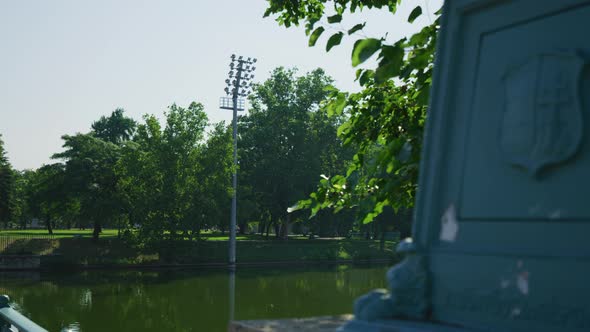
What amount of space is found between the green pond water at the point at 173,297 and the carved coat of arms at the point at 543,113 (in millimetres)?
17072

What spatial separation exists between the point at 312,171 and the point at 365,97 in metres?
41.8

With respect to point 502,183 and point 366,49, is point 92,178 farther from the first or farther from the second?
point 502,183

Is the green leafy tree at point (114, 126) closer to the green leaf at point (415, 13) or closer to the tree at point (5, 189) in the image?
the tree at point (5, 189)

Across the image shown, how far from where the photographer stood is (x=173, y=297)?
81.0 feet

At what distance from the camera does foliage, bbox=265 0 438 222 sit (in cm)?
438

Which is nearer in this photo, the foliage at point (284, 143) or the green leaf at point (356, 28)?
the green leaf at point (356, 28)

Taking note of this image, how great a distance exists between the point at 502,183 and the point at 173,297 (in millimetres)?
23527

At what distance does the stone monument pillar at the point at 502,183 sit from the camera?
2.14m

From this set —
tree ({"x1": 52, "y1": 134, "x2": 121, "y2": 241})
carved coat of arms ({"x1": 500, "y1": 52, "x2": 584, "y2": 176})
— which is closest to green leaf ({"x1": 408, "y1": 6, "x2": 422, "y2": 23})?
carved coat of arms ({"x1": 500, "y1": 52, "x2": 584, "y2": 176})

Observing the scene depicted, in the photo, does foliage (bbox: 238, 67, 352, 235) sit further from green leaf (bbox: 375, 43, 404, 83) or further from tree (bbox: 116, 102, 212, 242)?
green leaf (bbox: 375, 43, 404, 83)

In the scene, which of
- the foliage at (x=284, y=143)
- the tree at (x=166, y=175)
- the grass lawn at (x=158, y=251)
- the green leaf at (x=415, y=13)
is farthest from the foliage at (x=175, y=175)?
the green leaf at (x=415, y=13)

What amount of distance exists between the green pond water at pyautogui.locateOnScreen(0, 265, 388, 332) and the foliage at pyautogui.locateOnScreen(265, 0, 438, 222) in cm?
1343

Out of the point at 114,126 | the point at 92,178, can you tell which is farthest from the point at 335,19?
the point at 114,126

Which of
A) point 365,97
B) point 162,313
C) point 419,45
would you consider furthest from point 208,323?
point 419,45
